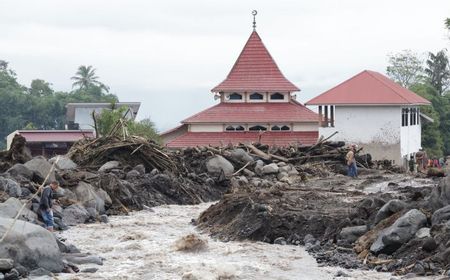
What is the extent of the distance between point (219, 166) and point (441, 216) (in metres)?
13.8

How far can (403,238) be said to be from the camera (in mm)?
14734

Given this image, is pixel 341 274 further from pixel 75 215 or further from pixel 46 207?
pixel 75 215

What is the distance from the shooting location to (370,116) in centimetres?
4300

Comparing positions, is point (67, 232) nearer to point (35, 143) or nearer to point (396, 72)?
point (35, 143)

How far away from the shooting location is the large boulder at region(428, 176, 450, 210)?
1575cm

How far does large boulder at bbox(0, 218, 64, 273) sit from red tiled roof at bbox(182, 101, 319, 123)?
97.8 feet

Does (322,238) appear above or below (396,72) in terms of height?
below

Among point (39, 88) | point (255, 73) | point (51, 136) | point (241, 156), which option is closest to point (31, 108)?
point (39, 88)

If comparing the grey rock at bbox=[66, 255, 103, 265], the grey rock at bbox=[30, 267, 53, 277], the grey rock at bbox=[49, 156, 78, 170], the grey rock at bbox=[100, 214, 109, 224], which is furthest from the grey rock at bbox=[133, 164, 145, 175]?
the grey rock at bbox=[30, 267, 53, 277]

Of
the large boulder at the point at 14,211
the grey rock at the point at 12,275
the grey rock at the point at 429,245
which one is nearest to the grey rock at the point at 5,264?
the grey rock at the point at 12,275

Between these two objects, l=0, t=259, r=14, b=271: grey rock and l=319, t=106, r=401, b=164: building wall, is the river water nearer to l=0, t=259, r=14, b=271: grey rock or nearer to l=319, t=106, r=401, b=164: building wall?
l=0, t=259, r=14, b=271: grey rock

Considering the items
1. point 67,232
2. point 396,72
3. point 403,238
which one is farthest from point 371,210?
point 396,72

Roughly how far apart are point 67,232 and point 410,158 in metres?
28.8

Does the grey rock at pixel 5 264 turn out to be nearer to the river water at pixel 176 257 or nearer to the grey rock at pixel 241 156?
the river water at pixel 176 257
